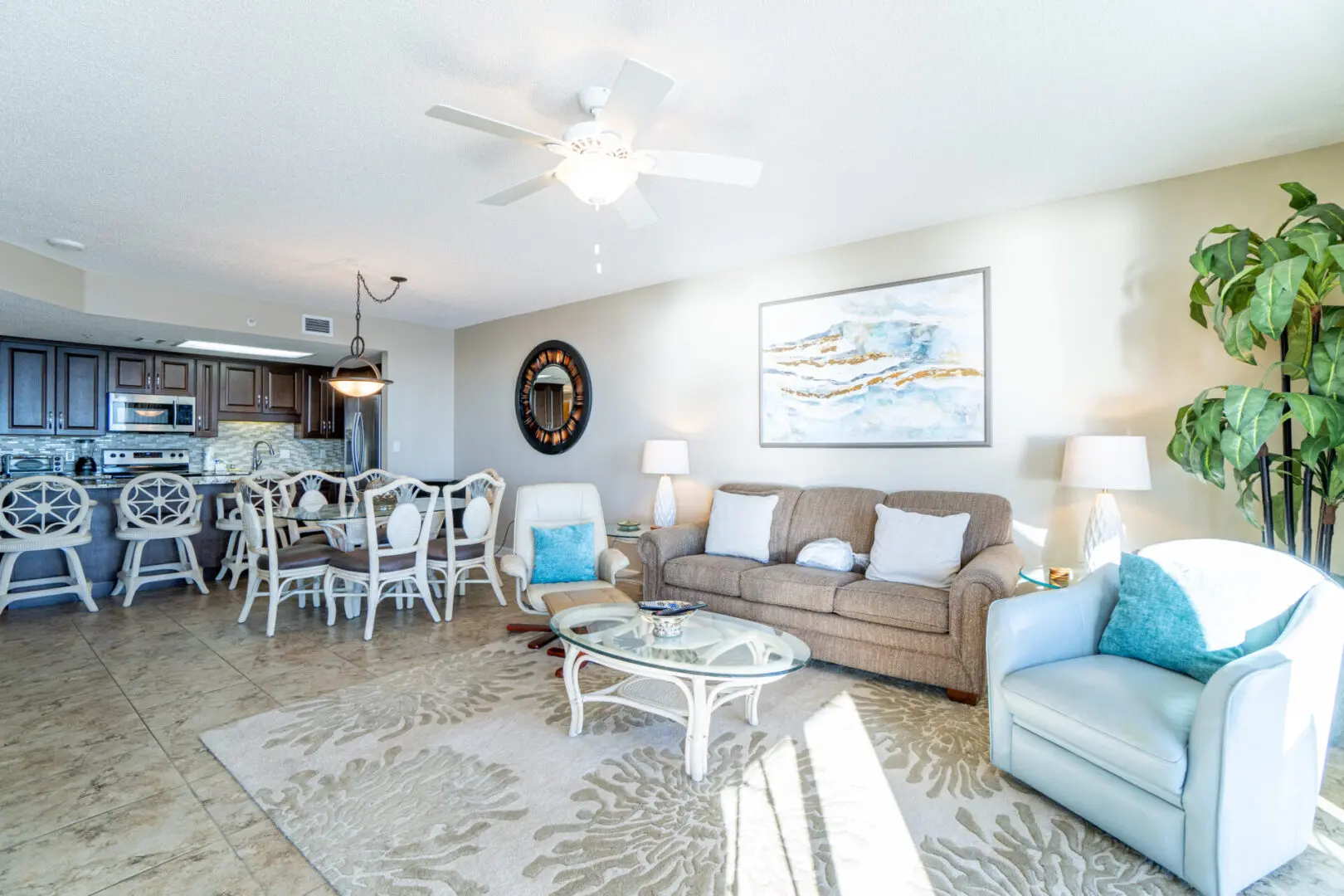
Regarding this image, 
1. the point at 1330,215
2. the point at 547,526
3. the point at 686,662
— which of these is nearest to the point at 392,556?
the point at 547,526

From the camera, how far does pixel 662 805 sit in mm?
2150

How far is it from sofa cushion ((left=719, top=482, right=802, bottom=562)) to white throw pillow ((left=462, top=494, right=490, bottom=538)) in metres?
1.75

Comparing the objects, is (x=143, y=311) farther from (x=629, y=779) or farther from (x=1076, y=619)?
(x=1076, y=619)

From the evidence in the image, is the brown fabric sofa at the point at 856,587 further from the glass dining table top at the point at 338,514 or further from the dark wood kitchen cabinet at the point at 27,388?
the dark wood kitchen cabinet at the point at 27,388

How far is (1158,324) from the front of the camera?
323cm

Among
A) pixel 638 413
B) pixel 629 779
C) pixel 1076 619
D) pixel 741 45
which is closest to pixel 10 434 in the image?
pixel 638 413

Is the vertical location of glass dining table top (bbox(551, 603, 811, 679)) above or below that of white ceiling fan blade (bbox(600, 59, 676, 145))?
below

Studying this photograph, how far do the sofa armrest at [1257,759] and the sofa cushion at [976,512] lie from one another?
1598mm

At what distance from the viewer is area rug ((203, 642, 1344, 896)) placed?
1.79m

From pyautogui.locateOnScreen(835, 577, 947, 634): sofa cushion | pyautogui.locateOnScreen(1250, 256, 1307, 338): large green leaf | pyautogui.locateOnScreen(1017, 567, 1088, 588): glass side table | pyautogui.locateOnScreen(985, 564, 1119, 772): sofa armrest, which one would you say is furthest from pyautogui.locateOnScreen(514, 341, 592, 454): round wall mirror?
pyautogui.locateOnScreen(1250, 256, 1307, 338): large green leaf

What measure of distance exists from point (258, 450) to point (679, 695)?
6.81 meters

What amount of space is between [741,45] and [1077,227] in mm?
2331

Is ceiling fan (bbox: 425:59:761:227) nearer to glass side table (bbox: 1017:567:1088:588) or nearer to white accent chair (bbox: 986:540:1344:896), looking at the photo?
white accent chair (bbox: 986:540:1344:896)

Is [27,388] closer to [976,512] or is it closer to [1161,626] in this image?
[976,512]
